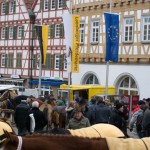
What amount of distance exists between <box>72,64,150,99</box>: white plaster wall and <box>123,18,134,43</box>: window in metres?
1.60

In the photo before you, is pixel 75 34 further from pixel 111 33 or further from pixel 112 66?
pixel 112 66

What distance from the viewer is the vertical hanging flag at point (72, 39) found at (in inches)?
860

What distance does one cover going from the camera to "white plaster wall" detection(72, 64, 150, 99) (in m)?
27.6

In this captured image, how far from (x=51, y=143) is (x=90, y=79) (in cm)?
2877

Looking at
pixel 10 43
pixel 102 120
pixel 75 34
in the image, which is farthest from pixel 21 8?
pixel 102 120

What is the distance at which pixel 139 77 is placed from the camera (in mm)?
28109

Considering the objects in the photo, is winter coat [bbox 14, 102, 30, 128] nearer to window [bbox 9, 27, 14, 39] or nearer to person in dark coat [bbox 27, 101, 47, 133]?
person in dark coat [bbox 27, 101, 47, 133]

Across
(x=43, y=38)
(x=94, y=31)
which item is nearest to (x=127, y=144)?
(x=43, y=38)

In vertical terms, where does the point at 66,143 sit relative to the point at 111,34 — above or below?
below

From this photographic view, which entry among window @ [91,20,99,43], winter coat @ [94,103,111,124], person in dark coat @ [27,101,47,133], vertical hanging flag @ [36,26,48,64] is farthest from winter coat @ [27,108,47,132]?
window @ [91,20,99,43]

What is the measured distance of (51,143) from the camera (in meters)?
3.79

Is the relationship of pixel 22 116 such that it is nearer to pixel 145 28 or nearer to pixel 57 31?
pixel 145 28

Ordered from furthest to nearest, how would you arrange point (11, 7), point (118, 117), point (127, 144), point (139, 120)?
point (11, 7), point (139, 120), point (118, 117), point (127, 144)

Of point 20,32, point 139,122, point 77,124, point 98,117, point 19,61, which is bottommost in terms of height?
point 139,122
